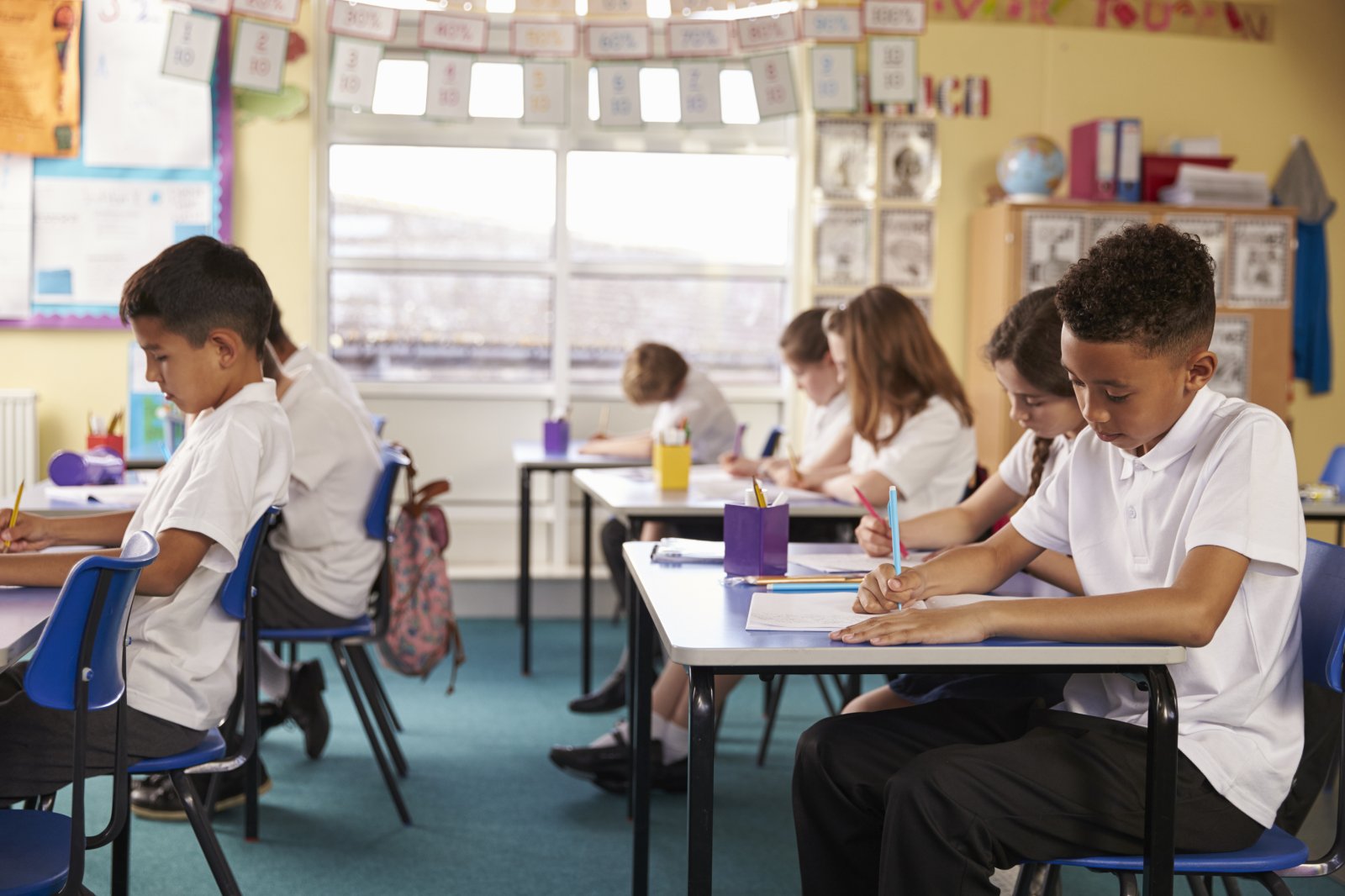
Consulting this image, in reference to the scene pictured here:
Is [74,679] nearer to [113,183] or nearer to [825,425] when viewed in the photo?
[825,425]

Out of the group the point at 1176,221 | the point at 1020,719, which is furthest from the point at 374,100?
the point at 1020,719

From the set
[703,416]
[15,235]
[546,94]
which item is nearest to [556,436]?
[703,416]

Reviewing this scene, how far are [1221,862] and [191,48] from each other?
4.34 metres

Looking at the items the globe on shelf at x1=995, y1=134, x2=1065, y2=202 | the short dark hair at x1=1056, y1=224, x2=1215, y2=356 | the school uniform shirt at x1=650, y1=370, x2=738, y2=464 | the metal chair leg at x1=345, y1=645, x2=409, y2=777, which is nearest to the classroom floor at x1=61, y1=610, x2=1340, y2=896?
the metal chair leg at x1=345, y1=645, x2=409, y2=777

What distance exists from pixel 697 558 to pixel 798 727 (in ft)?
5.65

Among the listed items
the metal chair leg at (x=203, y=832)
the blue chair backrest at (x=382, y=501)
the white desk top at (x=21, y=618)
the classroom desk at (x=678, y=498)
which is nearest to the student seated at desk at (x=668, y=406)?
the classroom desk at (x=678, y=498)

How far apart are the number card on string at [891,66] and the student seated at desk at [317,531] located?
9.45ft

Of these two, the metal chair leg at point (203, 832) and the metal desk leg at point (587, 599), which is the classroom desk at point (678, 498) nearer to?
the metal desk leg at point (587, 599)

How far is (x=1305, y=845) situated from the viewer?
155cm

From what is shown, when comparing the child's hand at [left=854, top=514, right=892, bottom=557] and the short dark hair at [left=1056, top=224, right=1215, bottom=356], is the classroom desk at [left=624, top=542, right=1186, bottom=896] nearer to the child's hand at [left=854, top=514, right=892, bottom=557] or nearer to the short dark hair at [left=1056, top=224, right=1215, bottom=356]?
the short dark hair at [left=1056, top=224, right=1215, bottom=356]

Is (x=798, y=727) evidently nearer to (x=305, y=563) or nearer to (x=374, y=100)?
(x=305, y=563)

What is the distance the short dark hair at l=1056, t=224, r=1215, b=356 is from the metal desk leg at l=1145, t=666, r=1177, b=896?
1.30ft

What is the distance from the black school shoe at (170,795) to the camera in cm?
284

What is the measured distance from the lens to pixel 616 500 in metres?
2.92
